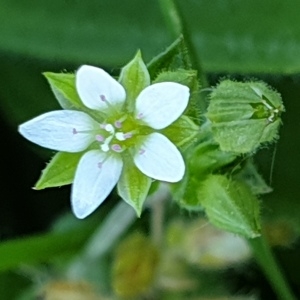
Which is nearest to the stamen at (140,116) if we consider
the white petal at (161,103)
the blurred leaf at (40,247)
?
the white petal at (161,103)

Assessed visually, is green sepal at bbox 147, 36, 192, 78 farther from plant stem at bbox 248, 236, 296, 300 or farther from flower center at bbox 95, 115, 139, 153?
plant stem at bbox 248, 236, 296, 300

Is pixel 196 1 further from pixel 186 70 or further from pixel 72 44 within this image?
pixel 186 70

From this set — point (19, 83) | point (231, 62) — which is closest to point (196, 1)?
point (231, 62)

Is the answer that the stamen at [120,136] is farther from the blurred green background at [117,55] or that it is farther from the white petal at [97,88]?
the blurred green background at [117,55]

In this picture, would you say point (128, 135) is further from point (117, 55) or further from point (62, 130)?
point (117, 55)

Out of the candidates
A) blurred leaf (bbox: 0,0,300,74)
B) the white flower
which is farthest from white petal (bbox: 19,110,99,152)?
blurred leaf (bbox: 0,0,300,74)

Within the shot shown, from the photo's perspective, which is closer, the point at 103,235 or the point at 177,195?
the point at 177,195

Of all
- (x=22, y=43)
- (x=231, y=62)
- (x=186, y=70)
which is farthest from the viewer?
(x=22, y=43)
